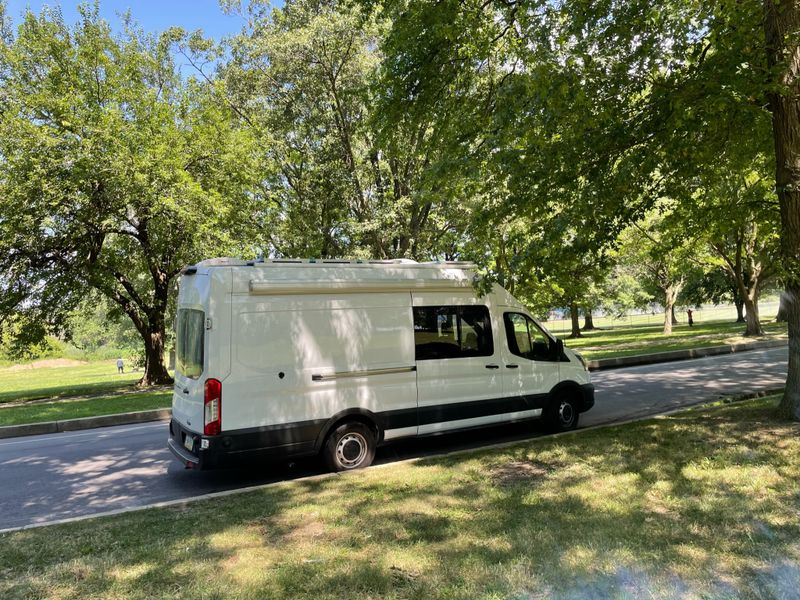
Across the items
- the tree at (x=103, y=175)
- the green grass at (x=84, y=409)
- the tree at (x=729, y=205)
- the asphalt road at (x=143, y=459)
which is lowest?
the asphalt road at (x=143, y=459)

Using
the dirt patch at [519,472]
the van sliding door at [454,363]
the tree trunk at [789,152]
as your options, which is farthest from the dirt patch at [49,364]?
the tree trunk at [789,152]

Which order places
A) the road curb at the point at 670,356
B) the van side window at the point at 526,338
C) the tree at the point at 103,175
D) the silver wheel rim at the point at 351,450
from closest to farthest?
the silver wheel rim at the point at 351,450 → the van side window at the point at 526,338 → the tree at the point at 103,175 → the road curb at the point at 670,356

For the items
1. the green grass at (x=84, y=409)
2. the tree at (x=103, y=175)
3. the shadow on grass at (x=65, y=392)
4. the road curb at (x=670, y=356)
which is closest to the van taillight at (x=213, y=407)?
the green grass at (x=84, y=409)

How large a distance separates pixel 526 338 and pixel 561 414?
130cm

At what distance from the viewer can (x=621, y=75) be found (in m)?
6.58

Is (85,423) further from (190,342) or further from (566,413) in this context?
(566,413)

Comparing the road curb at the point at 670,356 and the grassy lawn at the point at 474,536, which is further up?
the road curb at the point at 670,356

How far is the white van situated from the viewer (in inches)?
222

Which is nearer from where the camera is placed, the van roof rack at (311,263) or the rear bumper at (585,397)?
the van roof rack at (311,263)

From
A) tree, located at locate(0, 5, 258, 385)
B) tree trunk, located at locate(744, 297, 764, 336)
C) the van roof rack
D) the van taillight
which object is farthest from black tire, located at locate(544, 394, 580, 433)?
tree trunk, located at locate(744, 297, 764, 336)

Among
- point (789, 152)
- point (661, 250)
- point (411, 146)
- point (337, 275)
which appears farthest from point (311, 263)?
point (411, 146)

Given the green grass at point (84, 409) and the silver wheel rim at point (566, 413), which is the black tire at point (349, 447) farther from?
the green grass at point (84, 409)

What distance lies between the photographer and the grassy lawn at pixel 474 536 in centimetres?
317

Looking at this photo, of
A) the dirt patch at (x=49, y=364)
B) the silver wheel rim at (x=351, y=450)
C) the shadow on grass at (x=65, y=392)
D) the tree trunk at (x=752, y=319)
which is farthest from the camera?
the dirt patch at (x=49, y=364)
